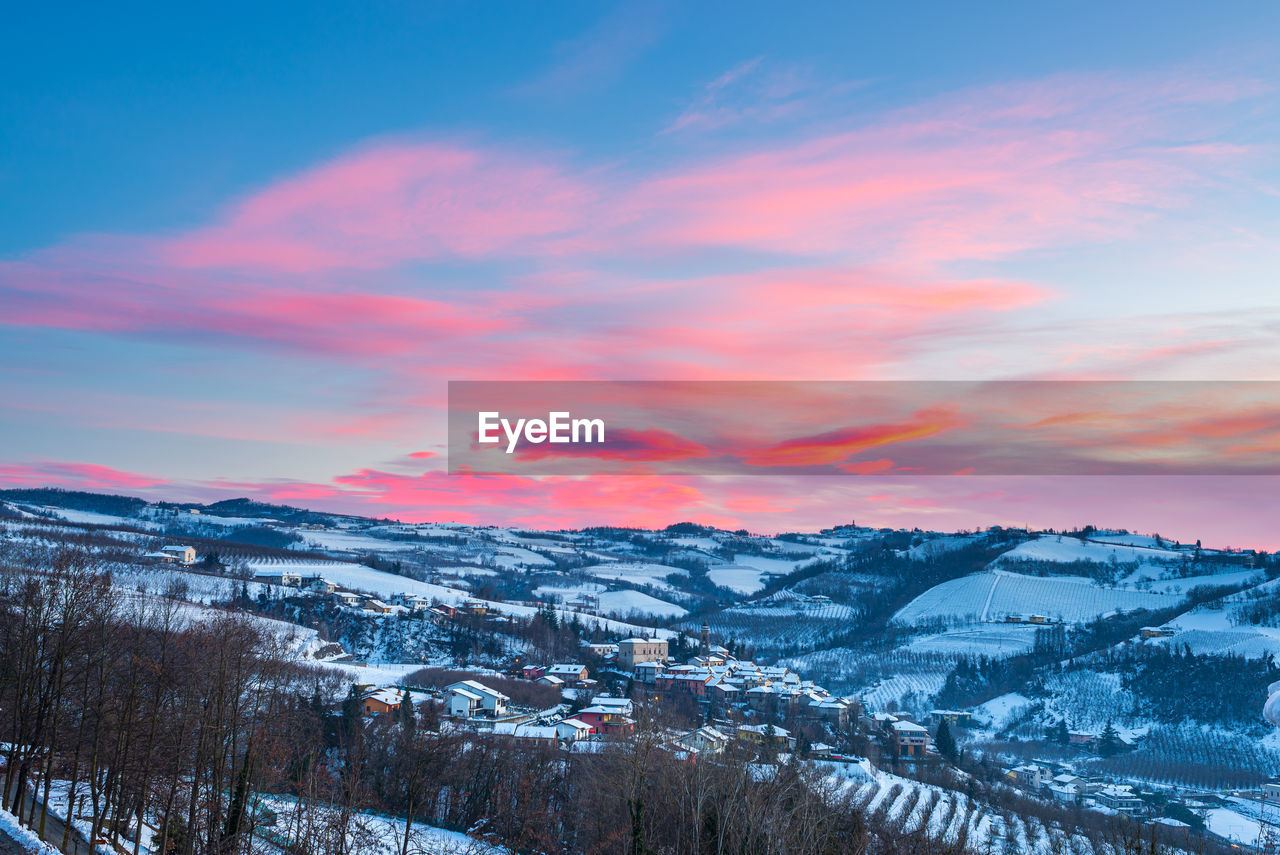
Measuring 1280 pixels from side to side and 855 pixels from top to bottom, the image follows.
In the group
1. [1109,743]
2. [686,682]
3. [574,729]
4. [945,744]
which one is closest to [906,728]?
[945,744]

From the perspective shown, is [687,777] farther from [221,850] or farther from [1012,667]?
[1012,667]

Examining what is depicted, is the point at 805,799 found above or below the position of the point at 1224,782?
above

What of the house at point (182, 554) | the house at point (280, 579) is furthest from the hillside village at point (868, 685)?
the house at point (182, 554)

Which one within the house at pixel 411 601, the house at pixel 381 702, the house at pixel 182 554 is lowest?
the house at pixel 411 601

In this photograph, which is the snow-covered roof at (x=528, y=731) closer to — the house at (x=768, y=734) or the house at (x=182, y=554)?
the house at (x=768, y=734)

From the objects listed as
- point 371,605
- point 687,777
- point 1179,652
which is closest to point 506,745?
point 687,777
